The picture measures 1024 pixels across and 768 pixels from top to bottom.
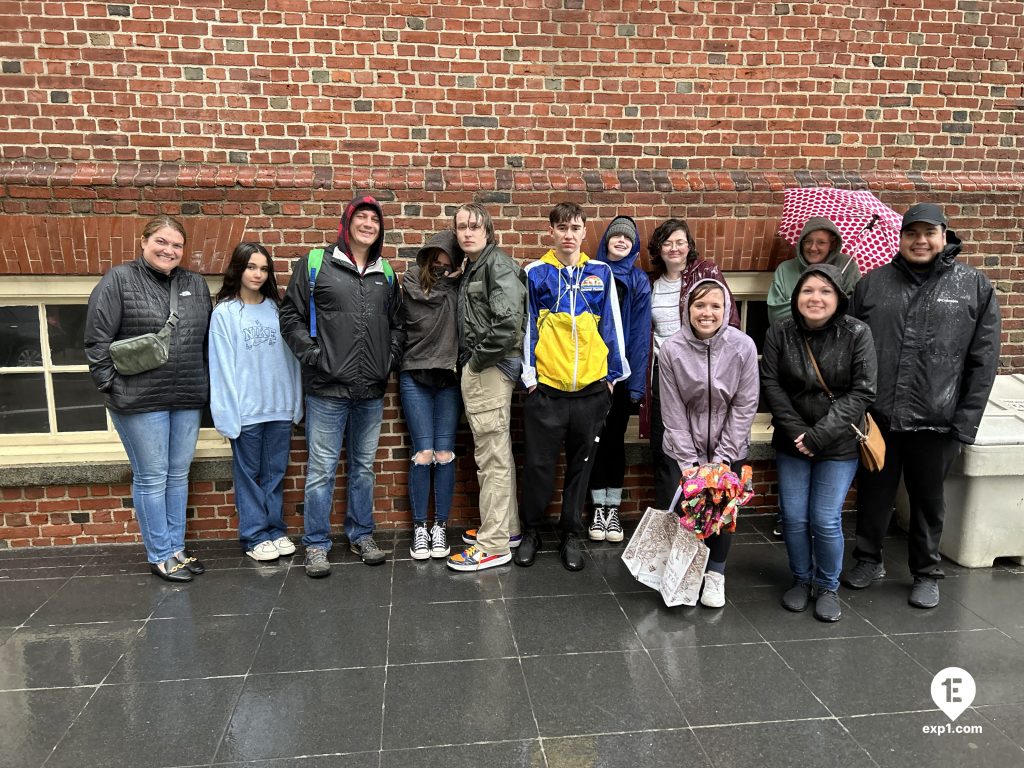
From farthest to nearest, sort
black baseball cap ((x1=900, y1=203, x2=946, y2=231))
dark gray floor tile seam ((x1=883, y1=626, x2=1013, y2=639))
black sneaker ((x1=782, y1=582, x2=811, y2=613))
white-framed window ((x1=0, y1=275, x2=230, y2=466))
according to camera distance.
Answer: white-framed window ((x1=0, y1=275, x2=230, y2=466)), black sneaker ((x1=782, y1=582, x2=811, y2=613)), black baseball cap ((x1=900, y1=203, x2=946, y2=231)), dark gray floor tile seam ((x1=883, y1=626, x2=1013, y2=639))

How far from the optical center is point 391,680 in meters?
3.17

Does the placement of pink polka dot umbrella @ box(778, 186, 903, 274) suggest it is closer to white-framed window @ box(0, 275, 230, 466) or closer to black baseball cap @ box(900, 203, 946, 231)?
black baseball cap @ box(900, 203, 946, 231)

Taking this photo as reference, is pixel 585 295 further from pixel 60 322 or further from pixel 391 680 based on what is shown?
pixel 60 322

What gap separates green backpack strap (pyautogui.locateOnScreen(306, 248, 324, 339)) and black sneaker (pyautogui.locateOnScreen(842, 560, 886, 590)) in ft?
11.1

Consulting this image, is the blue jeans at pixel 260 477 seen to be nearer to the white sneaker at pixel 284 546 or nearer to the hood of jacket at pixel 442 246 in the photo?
the white sneaker at pixel 284 546

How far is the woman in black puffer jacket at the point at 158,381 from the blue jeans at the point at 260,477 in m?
0.30

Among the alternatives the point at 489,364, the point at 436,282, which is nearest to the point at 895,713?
the point at 489,364

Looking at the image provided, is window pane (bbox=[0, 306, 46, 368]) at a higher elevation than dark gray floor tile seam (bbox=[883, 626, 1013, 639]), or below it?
higher

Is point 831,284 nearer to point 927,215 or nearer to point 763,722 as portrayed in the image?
point 927,215

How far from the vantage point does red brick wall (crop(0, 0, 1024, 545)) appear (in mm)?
4422

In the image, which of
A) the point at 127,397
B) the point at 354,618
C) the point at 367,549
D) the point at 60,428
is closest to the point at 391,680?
the point at 354,618

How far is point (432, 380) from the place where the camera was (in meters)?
4.42

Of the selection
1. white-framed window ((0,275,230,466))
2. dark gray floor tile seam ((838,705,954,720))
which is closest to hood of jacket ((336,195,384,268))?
white-framed window ((0,275,230,466))

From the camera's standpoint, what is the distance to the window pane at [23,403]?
4.75 metres
